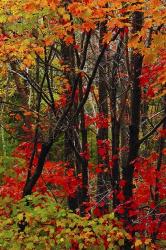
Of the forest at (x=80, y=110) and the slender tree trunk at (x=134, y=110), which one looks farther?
the slender tree trunk at (x=134, y=110)

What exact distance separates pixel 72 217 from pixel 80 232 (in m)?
0.29

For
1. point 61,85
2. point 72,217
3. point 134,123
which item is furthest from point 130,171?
point 61,85

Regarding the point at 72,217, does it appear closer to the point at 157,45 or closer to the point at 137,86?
the point at 137,86

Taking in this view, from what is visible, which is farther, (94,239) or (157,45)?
(94,239)

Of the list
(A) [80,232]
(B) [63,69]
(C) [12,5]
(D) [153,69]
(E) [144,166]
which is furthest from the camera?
(E) [144,166]

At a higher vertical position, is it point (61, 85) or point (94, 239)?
point (61, 85)

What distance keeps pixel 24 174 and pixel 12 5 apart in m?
6.27

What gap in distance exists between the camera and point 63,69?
868 centimetres

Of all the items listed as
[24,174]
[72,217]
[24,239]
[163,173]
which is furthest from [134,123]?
[24,174]

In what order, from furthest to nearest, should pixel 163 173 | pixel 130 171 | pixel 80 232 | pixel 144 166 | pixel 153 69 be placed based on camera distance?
1. pixel 163 173
2. pixel 144 166
3. pixel 130 171
4. pixel 153 69
5. pixel 80 232

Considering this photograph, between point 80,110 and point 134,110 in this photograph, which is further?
point 80,110

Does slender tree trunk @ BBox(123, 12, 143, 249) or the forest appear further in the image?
slender tree trunk @ BBox(123, 12, 143, 249)

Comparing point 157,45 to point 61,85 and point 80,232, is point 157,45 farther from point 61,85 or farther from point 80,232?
point 61,85

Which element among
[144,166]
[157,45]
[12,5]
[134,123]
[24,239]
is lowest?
[24,239]
